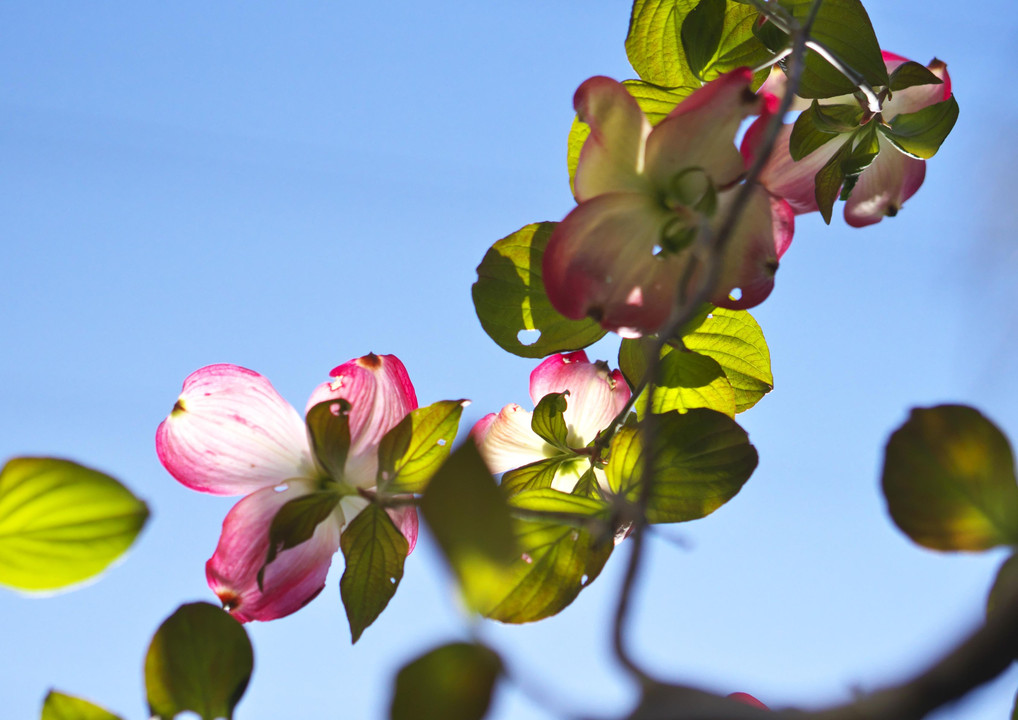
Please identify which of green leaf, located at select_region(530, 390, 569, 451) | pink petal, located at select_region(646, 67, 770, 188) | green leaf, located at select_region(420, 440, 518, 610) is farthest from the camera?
green leaf, located at select_region(530, 390, 569, 451)

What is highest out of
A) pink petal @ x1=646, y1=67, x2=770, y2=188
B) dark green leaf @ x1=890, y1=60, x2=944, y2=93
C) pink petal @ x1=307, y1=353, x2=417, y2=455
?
dark green leaf @ x1=890, y1=60, x2=944, y2=93

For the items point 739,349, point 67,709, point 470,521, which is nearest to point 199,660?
point 67,709

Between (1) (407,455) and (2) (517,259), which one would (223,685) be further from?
(2) (517,259)

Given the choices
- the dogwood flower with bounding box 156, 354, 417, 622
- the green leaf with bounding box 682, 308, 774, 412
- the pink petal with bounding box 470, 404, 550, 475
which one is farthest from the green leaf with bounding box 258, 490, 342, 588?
the green leaf with bounding box 682, 308, 774, 412

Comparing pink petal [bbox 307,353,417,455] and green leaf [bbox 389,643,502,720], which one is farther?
pink petal [bbox 307,353,417,455]

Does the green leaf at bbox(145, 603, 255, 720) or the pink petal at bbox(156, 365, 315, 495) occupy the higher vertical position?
the pink petal at bbox(156, 365, 315, 495)

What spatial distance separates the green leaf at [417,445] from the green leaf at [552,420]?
7cm

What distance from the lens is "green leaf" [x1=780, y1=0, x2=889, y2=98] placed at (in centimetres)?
37

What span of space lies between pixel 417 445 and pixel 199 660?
11 cm

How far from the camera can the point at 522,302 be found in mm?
382

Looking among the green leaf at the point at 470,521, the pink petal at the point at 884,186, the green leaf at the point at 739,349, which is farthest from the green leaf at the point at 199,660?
the pink petal at the point at 884,186

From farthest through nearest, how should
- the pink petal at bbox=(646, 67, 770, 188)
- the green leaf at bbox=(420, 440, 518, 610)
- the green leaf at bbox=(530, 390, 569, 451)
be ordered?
the green leaf at bbox=(530, 390, 569, 451), the pink petal at bbox=(646, 67, 770, 188), the green leaf at bbox=(420, 440, 518, 610)

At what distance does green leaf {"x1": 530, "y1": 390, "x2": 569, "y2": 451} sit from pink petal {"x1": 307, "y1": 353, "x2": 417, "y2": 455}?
75 millimetres

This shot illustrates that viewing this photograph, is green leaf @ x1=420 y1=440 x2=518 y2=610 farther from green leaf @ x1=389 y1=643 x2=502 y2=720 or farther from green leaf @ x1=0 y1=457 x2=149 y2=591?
green leaf @ x1=0 y1=457 x2=149 y2=591
